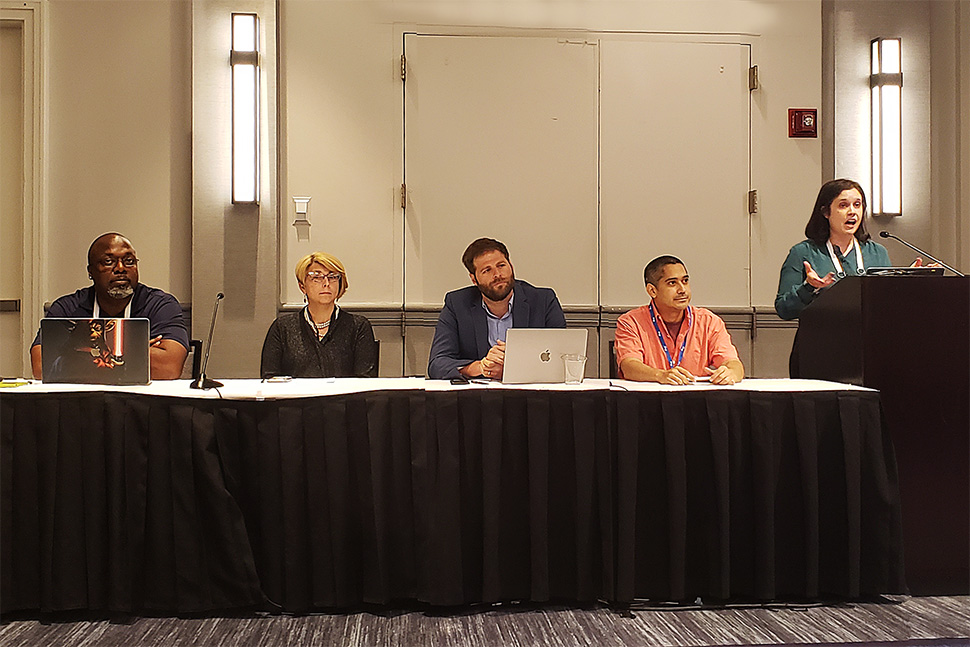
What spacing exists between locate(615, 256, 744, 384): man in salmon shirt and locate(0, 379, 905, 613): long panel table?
0.55 m

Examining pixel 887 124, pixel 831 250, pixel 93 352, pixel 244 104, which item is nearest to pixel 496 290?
pixel 831 250

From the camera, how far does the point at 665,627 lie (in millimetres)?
2441

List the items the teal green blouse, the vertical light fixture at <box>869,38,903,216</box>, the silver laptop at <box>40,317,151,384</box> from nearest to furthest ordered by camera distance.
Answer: the silver laptop at <box>40,317,151,384</box> < the teal green blouse < the vertical light fixture at <box>869,38,903,216</box>

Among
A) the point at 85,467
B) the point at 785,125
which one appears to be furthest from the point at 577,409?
the point at 785,125

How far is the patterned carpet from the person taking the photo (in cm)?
234

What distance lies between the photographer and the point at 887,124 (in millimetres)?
4477

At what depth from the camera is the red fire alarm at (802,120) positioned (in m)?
4.53

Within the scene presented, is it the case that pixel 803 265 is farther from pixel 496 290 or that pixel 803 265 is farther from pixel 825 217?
pixel 496 290

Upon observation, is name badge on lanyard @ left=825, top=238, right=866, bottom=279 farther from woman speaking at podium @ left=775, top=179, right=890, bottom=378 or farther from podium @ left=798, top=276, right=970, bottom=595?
podium @ left=798, top=276, right=970, bottom=595

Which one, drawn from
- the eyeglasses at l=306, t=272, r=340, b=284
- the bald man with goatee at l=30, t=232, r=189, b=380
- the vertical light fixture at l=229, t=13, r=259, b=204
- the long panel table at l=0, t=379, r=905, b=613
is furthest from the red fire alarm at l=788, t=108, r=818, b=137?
the bald man with goatee at l=30, t=232, r=189, b=380

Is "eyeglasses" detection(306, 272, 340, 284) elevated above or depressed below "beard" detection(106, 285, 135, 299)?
above

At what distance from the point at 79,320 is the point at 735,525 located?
87.5 inches

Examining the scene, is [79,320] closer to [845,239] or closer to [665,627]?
[665,627]

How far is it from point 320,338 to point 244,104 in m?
1.40
